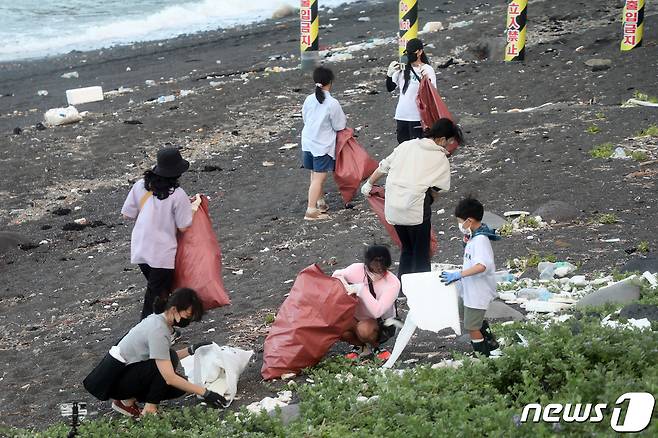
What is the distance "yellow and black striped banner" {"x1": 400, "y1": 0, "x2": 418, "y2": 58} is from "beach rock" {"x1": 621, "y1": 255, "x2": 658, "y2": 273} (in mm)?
8875

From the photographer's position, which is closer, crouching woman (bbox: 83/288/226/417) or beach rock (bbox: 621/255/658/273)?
crouching woman (bbox: 83/288/226/417)

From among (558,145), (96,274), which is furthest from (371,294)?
(558,145)

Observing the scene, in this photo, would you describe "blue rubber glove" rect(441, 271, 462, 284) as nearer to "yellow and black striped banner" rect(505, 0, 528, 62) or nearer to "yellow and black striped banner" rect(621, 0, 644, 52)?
"yellow and black striped banner" rect(621, 0, 644, 52)

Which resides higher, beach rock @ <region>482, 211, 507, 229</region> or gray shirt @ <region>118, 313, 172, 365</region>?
gray shirt @ <region>118, 313, 172, 365</region>

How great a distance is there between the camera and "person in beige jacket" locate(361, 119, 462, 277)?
22.4ft

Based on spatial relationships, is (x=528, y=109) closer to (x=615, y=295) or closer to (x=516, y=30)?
(x=516, y=30)

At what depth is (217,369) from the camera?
6023mm

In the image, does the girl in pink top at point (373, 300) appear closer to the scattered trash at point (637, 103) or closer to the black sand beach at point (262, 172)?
the black sand beach at point (262, 172)

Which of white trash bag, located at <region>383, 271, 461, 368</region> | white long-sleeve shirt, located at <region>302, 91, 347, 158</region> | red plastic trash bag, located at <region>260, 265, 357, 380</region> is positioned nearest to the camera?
white trash bag, located at <region>383, 271, 461, 368</region>

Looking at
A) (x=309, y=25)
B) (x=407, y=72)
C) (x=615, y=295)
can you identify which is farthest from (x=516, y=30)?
(x=615, y=295)

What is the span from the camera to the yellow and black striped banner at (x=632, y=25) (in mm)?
15000

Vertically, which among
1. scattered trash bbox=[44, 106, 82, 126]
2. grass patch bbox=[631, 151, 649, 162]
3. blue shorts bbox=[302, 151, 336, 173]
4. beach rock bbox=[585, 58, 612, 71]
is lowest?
scattered trash bbox=[44, 106, 82, 126]

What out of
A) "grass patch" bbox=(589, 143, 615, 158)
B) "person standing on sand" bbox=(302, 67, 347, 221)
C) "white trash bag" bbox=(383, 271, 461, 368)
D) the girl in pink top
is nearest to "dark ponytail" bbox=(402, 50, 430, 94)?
"person standing on sand" bbox=(302, 67, 347, 221)

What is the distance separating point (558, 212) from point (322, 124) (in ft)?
7.52
